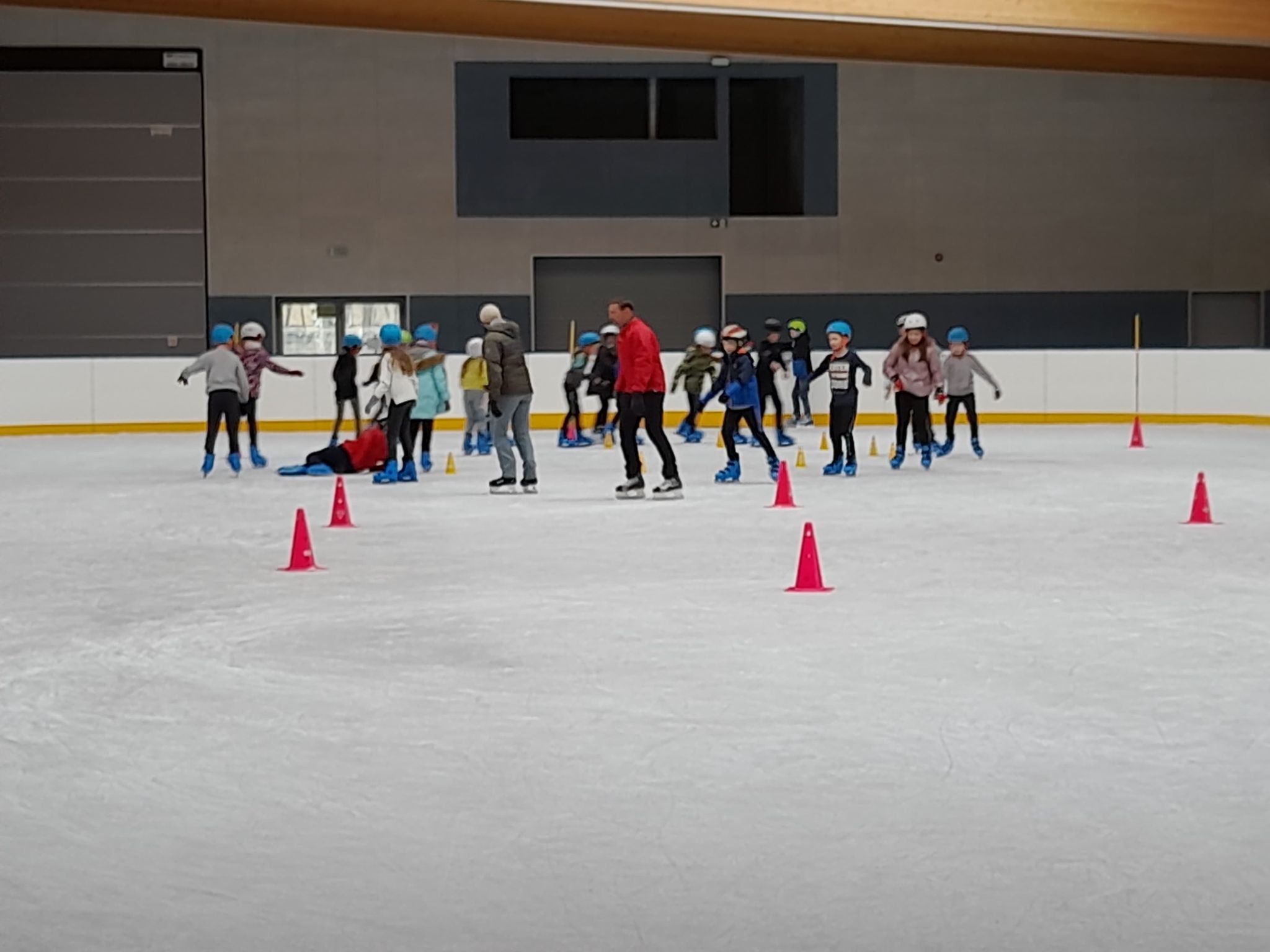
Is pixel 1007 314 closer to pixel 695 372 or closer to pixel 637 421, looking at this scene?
pixel 695 372

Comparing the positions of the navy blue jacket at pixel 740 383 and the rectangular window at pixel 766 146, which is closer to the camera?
the navy blue jacket at pixel 740 383

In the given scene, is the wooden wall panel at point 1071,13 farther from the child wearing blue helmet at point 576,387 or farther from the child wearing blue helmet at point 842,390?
the child wearing blue helmet at point 842,390

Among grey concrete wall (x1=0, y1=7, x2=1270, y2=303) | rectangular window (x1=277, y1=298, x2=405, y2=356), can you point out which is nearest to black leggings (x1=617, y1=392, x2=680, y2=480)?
grey concrete wall (x1=0, y1=7, x2=1270, y2=303)

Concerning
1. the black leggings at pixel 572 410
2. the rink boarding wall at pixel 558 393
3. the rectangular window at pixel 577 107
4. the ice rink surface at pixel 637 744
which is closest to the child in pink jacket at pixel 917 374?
the black leggings at pixel 572 410

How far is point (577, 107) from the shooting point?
33.9 meters

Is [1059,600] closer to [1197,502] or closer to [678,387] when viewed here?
[1197,502]

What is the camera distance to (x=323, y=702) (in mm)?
6398

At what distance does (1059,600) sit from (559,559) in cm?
302

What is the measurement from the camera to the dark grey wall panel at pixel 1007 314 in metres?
32.7

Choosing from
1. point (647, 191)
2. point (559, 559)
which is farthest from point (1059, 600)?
point (647, 191)

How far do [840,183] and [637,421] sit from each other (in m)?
18.9

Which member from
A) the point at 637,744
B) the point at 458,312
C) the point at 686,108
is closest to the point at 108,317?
the point at 458,312

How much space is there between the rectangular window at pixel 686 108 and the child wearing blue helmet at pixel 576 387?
11.0 m

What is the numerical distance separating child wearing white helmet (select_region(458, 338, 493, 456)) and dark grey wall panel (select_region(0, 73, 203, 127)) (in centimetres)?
1212
